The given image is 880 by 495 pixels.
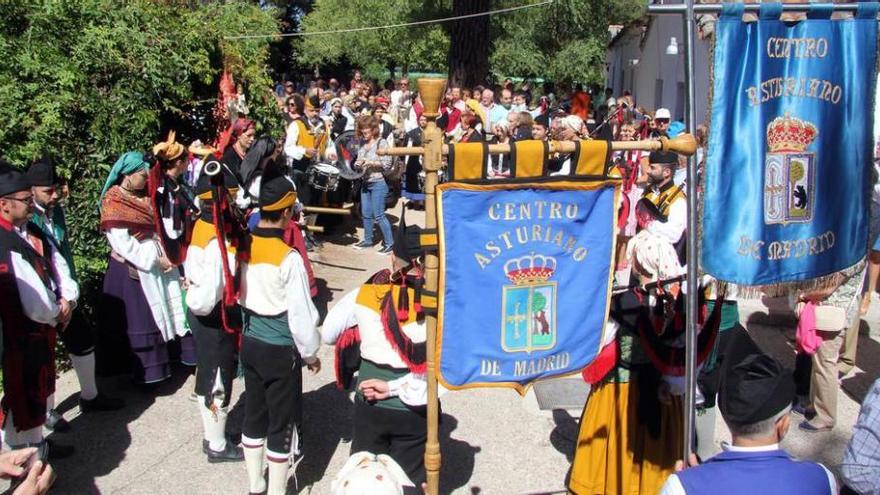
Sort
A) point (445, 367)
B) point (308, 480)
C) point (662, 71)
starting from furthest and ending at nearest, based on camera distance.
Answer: point (662, 71) → point (308, 480) → point (445, 367)

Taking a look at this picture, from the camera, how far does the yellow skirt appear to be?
4035 millimetres

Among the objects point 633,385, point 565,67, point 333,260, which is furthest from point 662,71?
point 633,385

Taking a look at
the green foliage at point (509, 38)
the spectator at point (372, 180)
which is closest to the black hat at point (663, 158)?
the spectator at point (372, 180)

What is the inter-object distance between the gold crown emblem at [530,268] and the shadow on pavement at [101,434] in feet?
10.3

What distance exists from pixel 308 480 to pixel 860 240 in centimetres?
335

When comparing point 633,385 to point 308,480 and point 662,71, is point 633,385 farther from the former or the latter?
point 662,71

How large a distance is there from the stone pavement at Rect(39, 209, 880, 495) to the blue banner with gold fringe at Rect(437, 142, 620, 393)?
6.06 feet

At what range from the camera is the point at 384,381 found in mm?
3787

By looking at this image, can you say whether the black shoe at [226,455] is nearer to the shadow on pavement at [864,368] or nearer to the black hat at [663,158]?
the black hat at [663,158]

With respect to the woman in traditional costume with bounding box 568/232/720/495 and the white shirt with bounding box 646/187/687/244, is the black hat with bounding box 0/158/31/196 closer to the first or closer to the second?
the woman in traditional costume with bounding box 568/232/720/495

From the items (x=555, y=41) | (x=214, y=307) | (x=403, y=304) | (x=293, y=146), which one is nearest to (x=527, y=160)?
(x=403, y=304)

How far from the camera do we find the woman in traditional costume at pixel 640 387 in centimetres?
390

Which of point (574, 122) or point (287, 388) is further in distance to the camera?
point (574, 122)

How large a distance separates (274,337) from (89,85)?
10.7 ft
